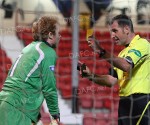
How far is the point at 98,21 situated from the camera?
8.79 metres

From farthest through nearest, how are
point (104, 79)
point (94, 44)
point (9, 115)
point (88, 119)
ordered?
point (88, 119) < point (104, 79) < point (94, 44) < point (9, 115)

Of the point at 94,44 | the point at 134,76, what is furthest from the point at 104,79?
the point at 94,44

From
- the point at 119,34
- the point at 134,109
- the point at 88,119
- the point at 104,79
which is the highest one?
the point at 119,34

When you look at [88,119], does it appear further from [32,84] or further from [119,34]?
[32,84]

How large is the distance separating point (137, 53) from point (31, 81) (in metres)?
0.75

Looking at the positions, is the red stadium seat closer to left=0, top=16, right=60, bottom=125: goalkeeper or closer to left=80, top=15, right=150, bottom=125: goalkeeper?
left=80, top=15, right=150, bottom=125: goalkeeper

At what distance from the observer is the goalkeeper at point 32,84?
10.6ft

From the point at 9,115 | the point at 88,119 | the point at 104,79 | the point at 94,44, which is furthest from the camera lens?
the point at 88,119

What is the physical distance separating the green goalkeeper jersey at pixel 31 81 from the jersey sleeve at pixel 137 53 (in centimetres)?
55

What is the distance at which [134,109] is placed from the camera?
370 centimetres

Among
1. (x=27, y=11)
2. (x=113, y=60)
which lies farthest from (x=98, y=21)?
(x=113, y=60)

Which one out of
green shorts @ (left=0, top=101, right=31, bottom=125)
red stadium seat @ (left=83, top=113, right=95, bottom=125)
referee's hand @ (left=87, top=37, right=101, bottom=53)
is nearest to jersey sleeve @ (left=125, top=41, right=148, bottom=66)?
referee's hand @ (left=87, top=37, right=101, bottom=53)

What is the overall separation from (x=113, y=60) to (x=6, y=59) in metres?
3.98

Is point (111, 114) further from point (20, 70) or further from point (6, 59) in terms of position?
point (20, 70)
